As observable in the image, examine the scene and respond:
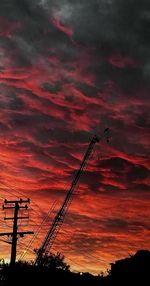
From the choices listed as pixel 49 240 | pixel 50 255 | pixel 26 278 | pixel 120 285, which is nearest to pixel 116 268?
pixel 120 285

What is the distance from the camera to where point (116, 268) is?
61.8 meters

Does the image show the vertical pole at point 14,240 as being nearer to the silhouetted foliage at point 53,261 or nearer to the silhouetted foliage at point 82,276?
the silhouetted foliage at point 82,276

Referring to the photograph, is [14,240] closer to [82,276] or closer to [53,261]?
[82,276]

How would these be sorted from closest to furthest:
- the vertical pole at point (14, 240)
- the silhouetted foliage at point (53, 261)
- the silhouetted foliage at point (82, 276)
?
the vertical pole at point (14, 240) < the silhouetted foliage at point (82, 276) < the silhouetted foliage at point (53, 261)

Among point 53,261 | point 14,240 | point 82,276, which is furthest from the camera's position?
point 53,261

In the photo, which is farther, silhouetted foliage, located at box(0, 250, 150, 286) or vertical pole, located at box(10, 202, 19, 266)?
silhouetted foliage, located at box(0, 250, 150, 286)

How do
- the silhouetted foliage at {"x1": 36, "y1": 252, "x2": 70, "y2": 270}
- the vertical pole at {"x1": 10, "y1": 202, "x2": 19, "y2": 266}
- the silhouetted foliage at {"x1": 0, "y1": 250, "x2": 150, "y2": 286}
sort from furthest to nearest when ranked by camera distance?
the silhouetted foliage at {"x1": 36, "y1": 252, "x2": 70, "y2": 270} → the silhouetted foliage at {"x1": 0, "y1": 250, "x2": 150, "y2": 286} → the vertical pole at {"x1": 10, "y1": 202, "x2": 19, "y2": 266}

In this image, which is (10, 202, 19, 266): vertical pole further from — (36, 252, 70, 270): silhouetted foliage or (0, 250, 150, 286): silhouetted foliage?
(36, 252, 70, 270): silhouetted foliage

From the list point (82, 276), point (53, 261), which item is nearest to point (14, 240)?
point (82, 276)

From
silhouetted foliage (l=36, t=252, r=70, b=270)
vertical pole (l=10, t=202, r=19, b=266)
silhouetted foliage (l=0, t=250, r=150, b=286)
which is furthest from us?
silhouetted foliage (l=36, t=252, r=70, b=270)

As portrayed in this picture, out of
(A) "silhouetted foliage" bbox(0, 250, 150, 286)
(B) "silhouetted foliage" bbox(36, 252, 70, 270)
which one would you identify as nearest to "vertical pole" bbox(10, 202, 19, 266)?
(A) "silhouetted foliage" bbox(0, 250, 150, 286)

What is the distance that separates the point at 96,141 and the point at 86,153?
19.8ft

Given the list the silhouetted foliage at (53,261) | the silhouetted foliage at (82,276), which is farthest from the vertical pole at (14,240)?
the silhouetted foliage at (53,261)

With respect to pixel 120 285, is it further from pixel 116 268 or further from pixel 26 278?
A: pixel 26 278
